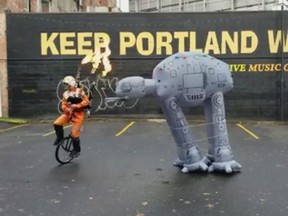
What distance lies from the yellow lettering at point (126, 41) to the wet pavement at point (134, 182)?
7.76 metres

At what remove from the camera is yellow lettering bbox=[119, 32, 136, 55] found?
61.0ft

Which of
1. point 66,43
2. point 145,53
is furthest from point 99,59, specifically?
point 145,53

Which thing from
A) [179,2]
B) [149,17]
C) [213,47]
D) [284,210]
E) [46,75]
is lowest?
[284,210]

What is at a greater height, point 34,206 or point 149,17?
point 149,17

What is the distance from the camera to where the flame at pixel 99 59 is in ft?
60.6

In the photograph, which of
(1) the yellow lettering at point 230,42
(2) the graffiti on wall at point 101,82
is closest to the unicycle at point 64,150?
(2) the graffiti on wall at point 101,82

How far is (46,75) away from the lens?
733 inches

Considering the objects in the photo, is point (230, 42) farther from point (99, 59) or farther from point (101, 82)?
point (101, 82)

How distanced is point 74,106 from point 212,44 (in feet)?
36.8

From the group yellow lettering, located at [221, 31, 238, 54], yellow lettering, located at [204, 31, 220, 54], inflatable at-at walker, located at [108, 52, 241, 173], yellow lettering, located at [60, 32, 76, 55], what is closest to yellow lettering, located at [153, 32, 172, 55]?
yellow lettering, located at [204, 31, 220, 54]

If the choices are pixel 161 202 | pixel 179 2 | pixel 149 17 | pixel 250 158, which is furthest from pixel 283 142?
pixel 179 2

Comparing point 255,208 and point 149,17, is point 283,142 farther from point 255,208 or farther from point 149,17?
point 149,17

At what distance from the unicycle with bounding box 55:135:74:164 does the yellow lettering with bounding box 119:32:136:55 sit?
10.4 meters

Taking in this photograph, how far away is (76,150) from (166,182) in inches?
101
